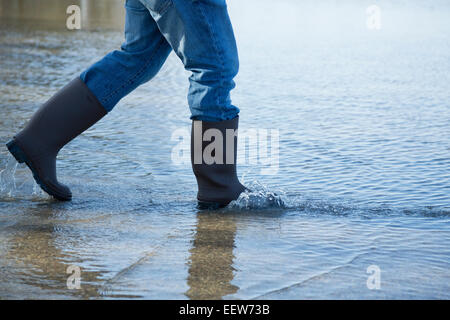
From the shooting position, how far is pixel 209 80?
262 centimetres

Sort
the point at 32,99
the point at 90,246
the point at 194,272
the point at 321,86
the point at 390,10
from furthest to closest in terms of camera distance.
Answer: the point at 390,10
the point at 321,86
the point at 32,99
the point at 90,246
the point at 194,272

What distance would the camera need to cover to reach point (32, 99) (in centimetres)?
466

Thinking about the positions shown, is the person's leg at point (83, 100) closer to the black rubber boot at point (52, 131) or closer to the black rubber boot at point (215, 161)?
the black rubber boot at point (52, 131)

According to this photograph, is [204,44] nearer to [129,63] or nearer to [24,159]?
[129,63]

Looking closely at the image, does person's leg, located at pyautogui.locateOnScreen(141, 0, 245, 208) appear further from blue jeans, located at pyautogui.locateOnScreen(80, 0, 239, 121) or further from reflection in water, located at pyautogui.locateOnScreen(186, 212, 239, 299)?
reflection in water, located at pyautogui.locateOnScreen(186, 212, 239, 299)

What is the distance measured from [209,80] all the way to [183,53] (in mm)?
125

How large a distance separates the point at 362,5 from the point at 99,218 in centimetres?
842

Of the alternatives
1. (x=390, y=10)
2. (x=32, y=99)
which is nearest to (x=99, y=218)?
(x=32, y=99)

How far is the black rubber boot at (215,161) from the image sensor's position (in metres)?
2.70

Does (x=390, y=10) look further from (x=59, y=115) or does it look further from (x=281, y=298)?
(x=281, y=298)

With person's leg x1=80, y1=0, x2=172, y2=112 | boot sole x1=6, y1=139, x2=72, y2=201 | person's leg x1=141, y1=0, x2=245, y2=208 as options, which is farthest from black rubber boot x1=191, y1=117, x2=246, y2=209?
boot sole x1=6, y1=139, x2=72, y2=201

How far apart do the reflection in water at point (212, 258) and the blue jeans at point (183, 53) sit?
13.8 inches

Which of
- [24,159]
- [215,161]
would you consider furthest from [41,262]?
[215,161]

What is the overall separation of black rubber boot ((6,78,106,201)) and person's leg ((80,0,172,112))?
4 centimetres
